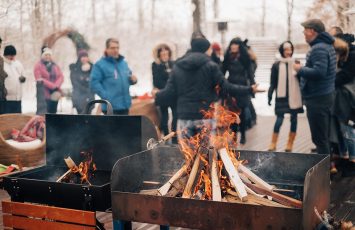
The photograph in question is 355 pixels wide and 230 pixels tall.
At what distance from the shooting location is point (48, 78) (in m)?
11.0

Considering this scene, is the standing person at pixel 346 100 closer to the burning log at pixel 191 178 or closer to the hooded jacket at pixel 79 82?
the burning log at pixel 191 178

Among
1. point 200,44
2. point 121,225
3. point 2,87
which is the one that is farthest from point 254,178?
point 2,87

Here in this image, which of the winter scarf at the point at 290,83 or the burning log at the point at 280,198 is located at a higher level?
the winter scarf at the point at 290,83

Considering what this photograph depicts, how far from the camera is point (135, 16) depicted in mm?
35312

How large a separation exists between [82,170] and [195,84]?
251 cm

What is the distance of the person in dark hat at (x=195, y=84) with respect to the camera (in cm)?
620

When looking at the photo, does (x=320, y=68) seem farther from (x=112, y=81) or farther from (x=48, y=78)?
(x=48, y=78)

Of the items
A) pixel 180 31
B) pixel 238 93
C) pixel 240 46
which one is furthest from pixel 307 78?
pixel 180 31

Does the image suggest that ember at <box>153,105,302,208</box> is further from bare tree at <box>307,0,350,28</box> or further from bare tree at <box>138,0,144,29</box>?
bare tree at <box>138,0,144,29</box>

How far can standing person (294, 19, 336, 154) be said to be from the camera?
6320 millimetres

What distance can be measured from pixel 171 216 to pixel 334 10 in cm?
1520

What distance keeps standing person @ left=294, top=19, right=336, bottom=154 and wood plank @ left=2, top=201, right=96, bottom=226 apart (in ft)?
12.9

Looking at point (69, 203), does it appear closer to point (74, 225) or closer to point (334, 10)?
point (74, 225)

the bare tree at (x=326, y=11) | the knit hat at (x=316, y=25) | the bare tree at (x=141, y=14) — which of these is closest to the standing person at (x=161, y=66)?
the knit hat at (x=316, y=25)
